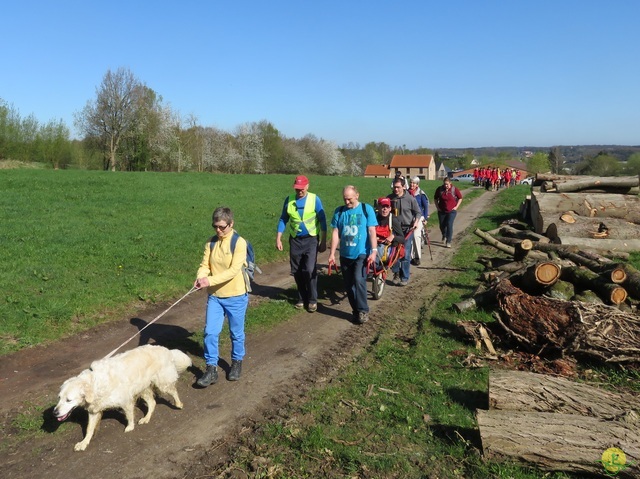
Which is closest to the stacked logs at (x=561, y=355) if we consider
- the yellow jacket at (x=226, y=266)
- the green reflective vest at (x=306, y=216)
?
the green reflective vest at (x=306, y=216)

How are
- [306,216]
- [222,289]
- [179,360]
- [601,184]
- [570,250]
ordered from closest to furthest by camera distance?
[179,360]
[222,289]
[306,216]
[570,250]
[601,184]

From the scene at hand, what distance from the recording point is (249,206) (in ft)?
75.6

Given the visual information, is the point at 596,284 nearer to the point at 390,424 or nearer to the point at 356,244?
the point at 356,244

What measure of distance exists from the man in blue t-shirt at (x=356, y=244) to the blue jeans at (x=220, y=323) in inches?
105

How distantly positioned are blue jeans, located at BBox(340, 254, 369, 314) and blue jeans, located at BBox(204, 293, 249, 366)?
2.65 metres

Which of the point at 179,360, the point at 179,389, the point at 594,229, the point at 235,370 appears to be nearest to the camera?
the point at 179,360

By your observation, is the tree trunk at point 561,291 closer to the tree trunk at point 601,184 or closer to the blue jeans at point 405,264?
the blue jeans at point 405,264

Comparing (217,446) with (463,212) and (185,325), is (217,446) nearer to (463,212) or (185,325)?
(185,325)

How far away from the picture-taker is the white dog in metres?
4.40

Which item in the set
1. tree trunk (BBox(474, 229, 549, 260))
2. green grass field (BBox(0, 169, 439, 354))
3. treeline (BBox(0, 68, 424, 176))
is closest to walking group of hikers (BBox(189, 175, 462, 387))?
tree trunk (BBox(474, 229, 549, 260))

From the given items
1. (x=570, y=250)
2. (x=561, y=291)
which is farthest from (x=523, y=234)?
(x=561, y=291)

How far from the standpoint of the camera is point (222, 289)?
591cm

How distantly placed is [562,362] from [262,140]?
8332 cm

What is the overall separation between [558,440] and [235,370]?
11.8ft
